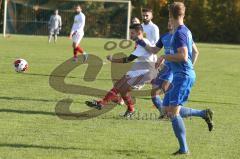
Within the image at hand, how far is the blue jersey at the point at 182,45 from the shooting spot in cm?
783

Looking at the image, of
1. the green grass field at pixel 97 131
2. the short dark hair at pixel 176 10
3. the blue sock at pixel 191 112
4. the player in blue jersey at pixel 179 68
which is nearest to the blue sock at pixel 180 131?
the player in blue jersey at pixel 179 68

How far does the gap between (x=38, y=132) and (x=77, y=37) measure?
14563 millimetres

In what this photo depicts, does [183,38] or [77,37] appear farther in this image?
[77,37]

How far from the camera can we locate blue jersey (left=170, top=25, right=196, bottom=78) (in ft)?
25.7

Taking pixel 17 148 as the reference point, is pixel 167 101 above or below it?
above

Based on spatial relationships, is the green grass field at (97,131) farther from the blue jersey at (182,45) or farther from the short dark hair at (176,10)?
the short dark hair at (176,10)

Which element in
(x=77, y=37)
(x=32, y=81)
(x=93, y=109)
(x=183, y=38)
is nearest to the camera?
(x=183, y=38)

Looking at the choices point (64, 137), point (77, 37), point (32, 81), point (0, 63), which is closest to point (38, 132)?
point (64, 137)

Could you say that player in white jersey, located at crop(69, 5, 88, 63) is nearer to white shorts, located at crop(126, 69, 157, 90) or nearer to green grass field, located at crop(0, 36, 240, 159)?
green grass field, located at crop(0, 36, 240, 159)

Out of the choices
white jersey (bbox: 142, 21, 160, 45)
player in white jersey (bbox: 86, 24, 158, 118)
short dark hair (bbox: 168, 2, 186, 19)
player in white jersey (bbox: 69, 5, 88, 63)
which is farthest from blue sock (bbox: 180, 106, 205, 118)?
player in white jersey (bbox: 69, 5, 88, 63)

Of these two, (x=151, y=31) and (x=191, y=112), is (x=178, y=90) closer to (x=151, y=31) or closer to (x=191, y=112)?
(x=191, y=112)

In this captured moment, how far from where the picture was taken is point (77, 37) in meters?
23.6

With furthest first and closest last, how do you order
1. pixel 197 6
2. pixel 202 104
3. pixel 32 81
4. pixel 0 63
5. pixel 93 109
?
pixel 197 6
pixel 0 63
pixel 32 81
pixel 202 104
pixel 93 109

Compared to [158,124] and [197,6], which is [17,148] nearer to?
[158,124]
